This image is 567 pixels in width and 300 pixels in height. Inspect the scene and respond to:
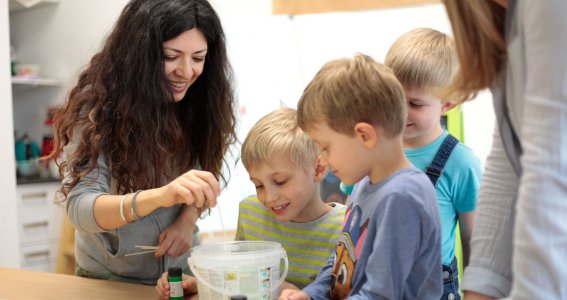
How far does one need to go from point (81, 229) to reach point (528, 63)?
1126mm

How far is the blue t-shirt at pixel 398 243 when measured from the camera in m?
1.04

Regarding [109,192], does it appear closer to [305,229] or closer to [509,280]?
[305,229]

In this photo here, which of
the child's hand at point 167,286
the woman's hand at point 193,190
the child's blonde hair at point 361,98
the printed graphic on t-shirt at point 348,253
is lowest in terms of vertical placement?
the child's hand at point 167,286

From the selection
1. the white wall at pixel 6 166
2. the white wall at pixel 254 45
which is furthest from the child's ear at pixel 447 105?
the white wall at pixel 6 166

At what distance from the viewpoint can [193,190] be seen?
136cm

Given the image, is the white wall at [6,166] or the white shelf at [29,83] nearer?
the white wall at [6,166]

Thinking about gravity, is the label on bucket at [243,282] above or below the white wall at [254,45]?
below

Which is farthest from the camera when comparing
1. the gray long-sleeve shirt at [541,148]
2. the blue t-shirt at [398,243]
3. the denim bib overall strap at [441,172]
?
the denim bib overall strap at [441,172]

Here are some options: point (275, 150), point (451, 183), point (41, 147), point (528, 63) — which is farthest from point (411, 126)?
point (41, 147)

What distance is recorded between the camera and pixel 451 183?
4.96 ft

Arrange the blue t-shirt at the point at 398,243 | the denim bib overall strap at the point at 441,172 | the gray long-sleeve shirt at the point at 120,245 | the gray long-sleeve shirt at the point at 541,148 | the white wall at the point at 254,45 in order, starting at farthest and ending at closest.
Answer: the white wall at the point at 254,45, the gray long-sleeve shirt at the point at 120,245, the denim bib overall strap at the point at 441,172, the blue t-shirt at the point at 398,243, the gray long-sleeve shirt at the point at 541,148

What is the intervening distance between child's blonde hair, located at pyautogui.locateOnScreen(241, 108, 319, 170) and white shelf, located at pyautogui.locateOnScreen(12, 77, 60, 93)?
2.73 m

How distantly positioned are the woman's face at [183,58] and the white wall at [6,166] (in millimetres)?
1912

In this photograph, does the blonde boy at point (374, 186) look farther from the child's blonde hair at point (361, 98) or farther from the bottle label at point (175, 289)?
the bottle label at point (175, 289)
